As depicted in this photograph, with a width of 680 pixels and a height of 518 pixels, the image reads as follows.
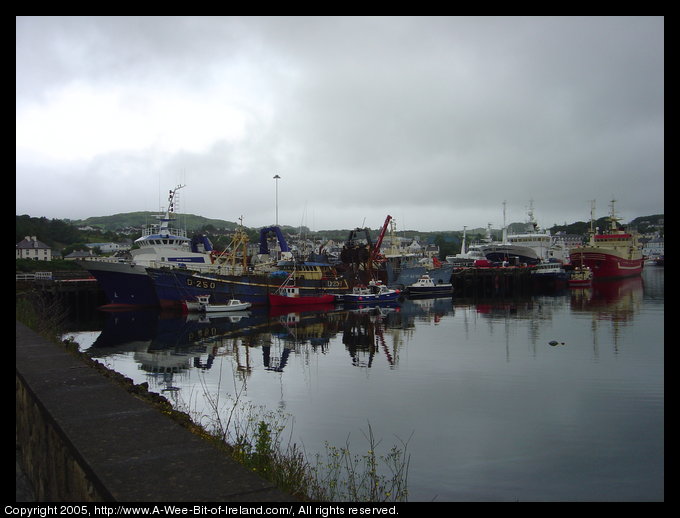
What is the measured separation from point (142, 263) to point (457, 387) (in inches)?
1230

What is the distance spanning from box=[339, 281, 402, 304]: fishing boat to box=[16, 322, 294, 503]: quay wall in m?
40.9

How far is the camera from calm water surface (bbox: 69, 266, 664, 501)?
985 centimetres

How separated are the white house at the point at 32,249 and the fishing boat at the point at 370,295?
178ft

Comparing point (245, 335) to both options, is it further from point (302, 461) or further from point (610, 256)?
point (610, 256)

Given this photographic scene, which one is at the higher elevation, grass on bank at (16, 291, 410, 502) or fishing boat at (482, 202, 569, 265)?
fishing boat at (482, 202, 569, 265)

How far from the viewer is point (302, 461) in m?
7.75

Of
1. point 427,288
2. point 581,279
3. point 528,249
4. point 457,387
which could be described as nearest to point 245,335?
point 457,387

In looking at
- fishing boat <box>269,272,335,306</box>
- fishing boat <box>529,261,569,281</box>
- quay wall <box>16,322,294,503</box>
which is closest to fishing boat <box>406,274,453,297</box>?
fishing boat <box>269,272,335,306</box>

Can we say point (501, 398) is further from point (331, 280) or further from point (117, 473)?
point (331, 280)

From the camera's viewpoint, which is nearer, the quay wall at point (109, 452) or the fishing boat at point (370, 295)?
the quay wall at point (109, 452)

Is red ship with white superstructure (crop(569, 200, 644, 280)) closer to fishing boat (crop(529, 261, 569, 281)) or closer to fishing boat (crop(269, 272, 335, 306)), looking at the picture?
fishing boat (crop(529, 261, 569, 281))

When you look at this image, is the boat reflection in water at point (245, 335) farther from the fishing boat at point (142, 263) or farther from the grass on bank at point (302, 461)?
the grass on bank at point (302, 461)

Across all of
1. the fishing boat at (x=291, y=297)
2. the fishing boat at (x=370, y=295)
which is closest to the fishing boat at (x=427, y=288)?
the fishing boat at (x=370, y=295)

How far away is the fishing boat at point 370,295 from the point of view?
154ft
